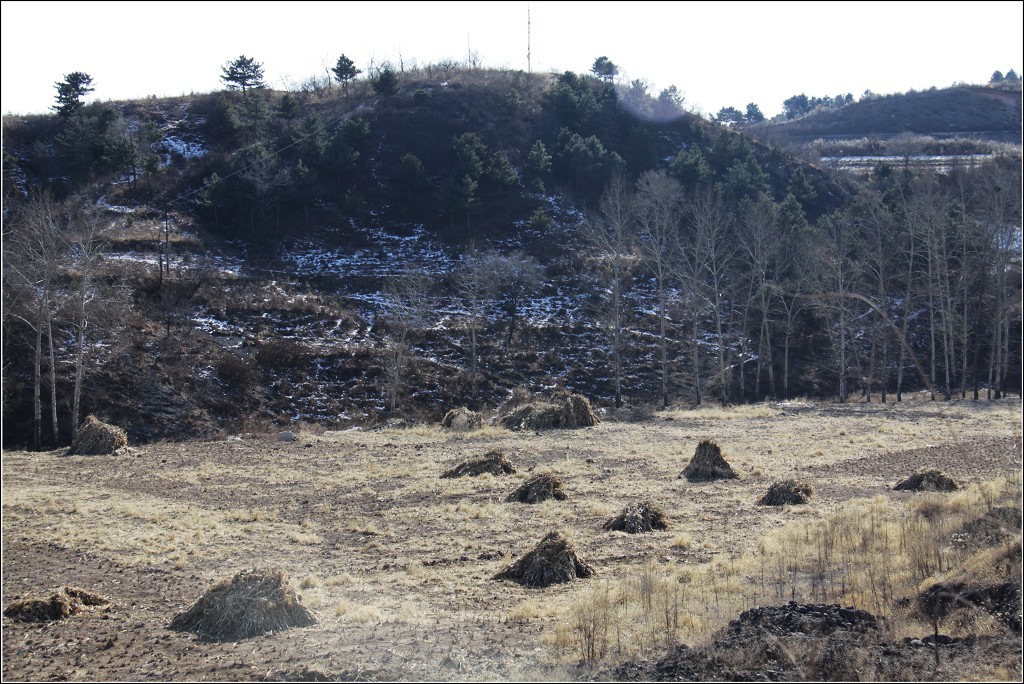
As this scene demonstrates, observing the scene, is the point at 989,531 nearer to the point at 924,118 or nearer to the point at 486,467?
the point at 486,467

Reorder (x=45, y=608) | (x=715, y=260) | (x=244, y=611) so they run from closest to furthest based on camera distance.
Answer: (x=244, y=611)
(x=45, y=608)
(x=715, y=260)

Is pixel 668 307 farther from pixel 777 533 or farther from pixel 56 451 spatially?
pixel 777 533

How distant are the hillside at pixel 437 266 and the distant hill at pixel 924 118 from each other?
1259 inches

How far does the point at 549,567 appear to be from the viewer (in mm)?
13031

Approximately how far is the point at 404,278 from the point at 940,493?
35.6m

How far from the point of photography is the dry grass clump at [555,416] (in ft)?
109

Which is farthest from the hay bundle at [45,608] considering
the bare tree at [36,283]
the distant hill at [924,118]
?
the distant hill at [924,118]

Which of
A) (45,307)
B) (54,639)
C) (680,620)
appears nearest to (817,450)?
(680,620)

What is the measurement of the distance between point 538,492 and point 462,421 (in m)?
13.4

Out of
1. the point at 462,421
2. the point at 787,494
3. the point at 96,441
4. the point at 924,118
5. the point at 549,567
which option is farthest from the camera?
the point at 924,118

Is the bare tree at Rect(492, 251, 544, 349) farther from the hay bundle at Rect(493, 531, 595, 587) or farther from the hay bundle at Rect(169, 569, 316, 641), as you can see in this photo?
the hay bundle at Rect(169, 569, 316, 641)

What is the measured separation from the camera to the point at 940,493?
17484mm

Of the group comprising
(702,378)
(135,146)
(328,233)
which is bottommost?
(702,378)

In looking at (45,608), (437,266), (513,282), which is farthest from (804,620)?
(437,266)
